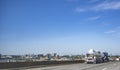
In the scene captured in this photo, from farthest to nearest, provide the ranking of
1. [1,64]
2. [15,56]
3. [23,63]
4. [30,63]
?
[15,56] → [30,63] → [23,63] → [1,64]

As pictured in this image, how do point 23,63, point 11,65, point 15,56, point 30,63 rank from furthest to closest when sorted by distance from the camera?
point 15,56, point 30,63, point 23,63, point 11,65

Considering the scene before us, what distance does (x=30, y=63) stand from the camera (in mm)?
41250

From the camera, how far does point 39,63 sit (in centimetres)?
4512

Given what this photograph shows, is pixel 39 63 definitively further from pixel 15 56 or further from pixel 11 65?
pixel 11 65

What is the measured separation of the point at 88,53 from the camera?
62.1 meters

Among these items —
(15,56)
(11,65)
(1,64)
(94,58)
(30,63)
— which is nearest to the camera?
(1,64)

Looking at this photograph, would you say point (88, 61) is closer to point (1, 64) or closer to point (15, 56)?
point (15, 56)

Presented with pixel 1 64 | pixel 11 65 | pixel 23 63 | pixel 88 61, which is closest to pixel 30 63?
pixel 23 63

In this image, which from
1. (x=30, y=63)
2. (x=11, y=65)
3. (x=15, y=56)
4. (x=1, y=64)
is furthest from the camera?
(x=15, y=56)

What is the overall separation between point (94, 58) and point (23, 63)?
86.5 ft

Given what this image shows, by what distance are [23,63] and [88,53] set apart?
2649 centimetres

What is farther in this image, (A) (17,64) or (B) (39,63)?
(B) (39,63)

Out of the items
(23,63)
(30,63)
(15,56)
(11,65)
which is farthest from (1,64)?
(15,56)

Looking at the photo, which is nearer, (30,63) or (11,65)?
(11,65)
